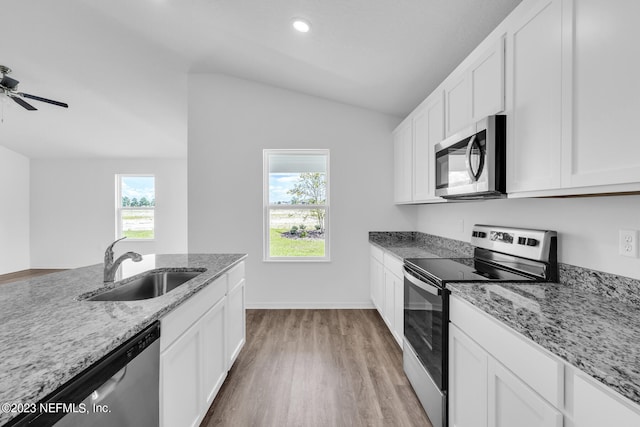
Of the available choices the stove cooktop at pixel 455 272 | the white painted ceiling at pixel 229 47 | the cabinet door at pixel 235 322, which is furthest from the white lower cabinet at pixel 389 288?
the white painted ceiling at pixel 229 47

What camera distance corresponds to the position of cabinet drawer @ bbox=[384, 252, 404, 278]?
8.02 feet

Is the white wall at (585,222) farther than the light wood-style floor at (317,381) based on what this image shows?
No

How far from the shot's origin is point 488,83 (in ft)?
5.34

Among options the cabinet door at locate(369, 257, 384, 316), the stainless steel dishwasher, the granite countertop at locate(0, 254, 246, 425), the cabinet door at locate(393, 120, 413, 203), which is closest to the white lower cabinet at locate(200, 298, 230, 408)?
the granite countertop at locate(0, 254, 246, 425)

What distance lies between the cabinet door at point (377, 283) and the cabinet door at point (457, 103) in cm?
162

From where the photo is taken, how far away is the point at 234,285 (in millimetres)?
2242

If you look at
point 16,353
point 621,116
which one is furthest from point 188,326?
point 621,116

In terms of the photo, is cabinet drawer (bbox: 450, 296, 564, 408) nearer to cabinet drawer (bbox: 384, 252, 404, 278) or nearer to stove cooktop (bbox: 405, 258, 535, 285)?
stove cooktop (bbox: 405, 258, 535, 285)

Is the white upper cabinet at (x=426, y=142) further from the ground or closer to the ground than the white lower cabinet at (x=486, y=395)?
further from the ground

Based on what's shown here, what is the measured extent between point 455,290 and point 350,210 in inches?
93.3

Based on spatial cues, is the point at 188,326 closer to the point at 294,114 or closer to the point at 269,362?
the point at 269,362

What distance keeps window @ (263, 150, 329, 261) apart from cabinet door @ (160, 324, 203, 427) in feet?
7.62

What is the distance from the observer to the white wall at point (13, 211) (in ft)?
19.2

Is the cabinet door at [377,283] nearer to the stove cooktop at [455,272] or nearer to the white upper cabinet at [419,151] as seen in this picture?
the white upper cabinet at [419,151]
